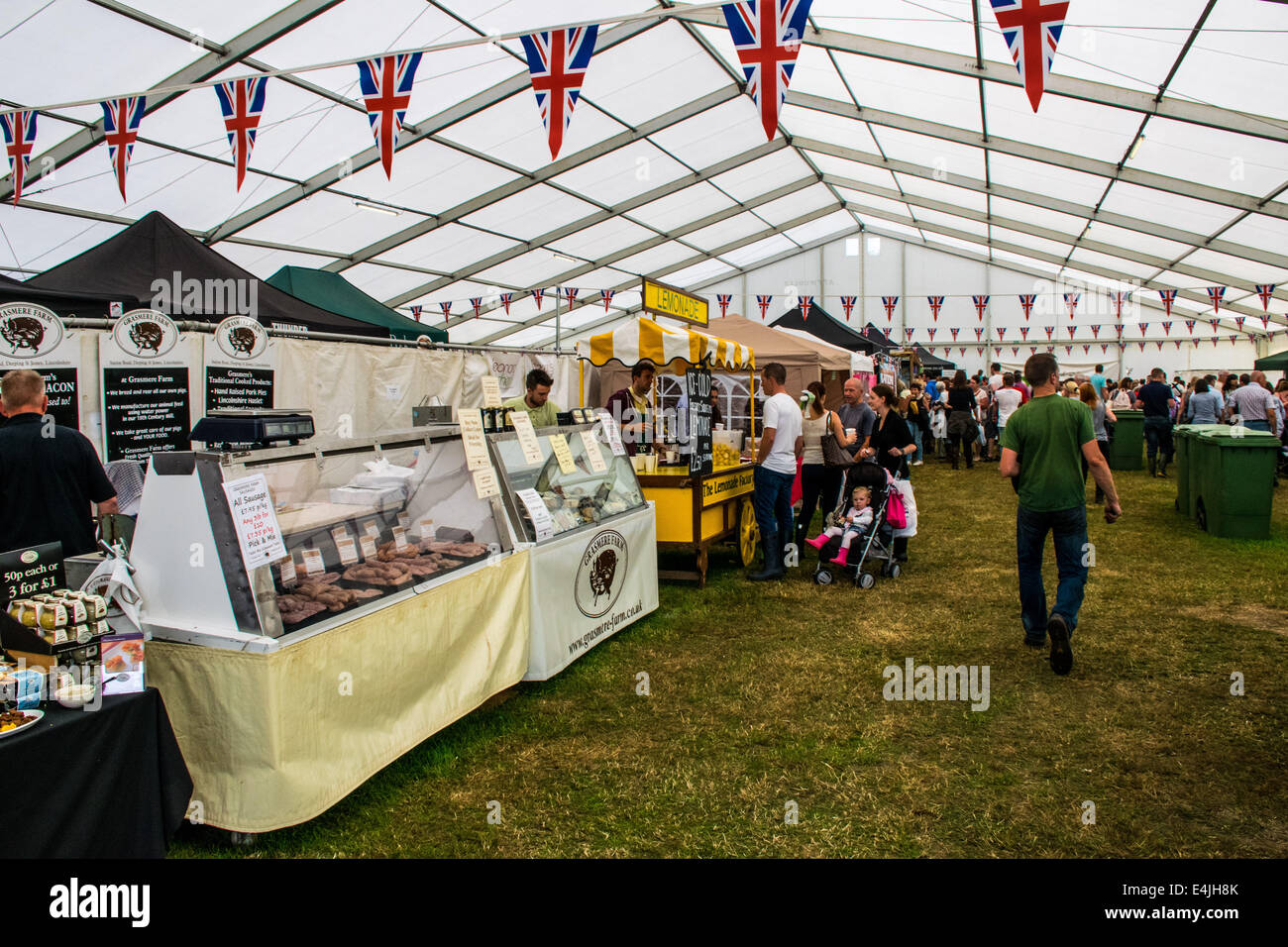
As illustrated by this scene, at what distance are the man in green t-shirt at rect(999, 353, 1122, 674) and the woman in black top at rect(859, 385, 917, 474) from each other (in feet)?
7.85

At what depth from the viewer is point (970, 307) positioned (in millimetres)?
29250

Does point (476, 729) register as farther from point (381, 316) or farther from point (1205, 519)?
point (1205, 519)

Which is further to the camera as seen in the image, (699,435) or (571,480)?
(699,435)

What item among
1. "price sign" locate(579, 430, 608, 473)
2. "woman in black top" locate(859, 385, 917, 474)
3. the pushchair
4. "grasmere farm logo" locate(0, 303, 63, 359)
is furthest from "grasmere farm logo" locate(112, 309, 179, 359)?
"woman in black top" locate(859, 385, 917, 474)

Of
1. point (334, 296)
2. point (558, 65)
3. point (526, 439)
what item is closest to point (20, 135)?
point (334, 296)

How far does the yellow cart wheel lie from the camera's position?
25.0ft

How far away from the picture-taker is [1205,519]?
865 centimetres

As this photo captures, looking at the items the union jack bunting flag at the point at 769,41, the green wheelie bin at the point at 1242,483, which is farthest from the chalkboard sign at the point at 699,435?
the green wheelie bin at the point at 1242,483

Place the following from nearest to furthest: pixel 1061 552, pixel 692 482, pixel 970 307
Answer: pixel 1061 552 → pixel 692 482 → pixel 970 307

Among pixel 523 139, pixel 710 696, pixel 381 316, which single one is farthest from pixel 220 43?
pixel 710 696

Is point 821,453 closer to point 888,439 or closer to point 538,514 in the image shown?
point 888,439

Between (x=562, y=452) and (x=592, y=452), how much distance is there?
409 millimetres

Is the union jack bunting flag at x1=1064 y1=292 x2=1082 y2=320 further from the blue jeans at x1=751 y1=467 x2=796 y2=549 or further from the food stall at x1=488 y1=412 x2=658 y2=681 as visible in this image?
the food stall at x1=488 y1=412 x2=658 y2=681
